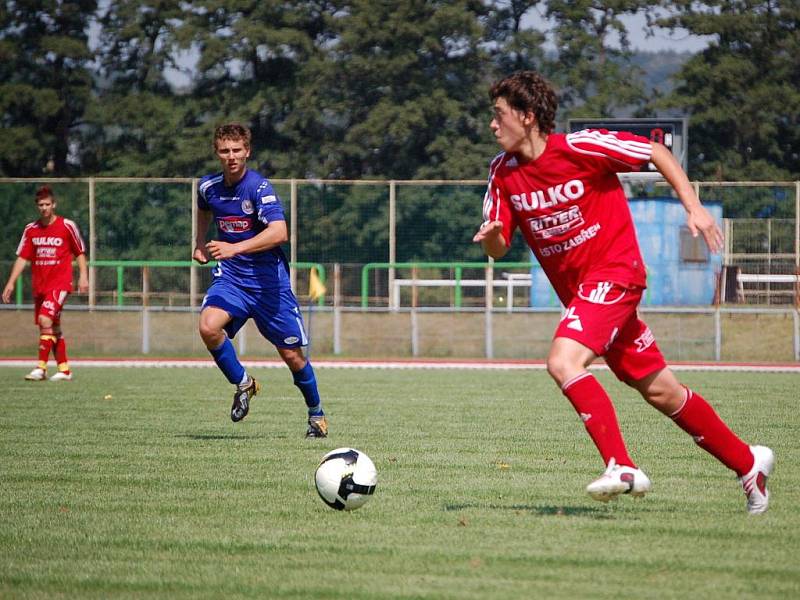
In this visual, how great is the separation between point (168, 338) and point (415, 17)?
18388 millimetres

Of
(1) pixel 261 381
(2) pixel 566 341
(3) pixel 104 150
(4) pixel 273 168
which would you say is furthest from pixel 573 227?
(3) pixel 104 150

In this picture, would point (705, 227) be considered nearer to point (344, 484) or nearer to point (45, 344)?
point (344, 484)

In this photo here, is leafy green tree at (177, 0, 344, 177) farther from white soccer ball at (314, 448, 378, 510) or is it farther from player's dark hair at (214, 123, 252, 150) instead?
white soccer ball at (314, 448, 378, 510)

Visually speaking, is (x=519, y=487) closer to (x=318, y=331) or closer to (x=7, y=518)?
(x=7, y=518)

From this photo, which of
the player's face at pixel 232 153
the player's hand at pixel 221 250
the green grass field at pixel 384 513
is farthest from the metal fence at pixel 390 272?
the player's hand at pixel 221 250

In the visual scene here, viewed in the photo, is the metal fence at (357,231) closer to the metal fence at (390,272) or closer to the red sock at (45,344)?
the metal fence at (390,272)

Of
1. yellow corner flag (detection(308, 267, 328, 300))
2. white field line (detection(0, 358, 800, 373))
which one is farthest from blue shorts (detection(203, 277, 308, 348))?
yellow corner flag (detection(308, 267, 328, 300))

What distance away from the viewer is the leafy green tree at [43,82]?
40.3 meters

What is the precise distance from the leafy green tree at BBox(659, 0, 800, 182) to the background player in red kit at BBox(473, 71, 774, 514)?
32492mm

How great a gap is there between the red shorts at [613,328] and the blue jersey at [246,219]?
392cm

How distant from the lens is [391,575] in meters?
4.74

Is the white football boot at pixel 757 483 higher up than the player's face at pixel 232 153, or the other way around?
the player's face at pixel 232 153

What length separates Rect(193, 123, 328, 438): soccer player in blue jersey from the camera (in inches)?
378

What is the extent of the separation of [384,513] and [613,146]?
195 cm
